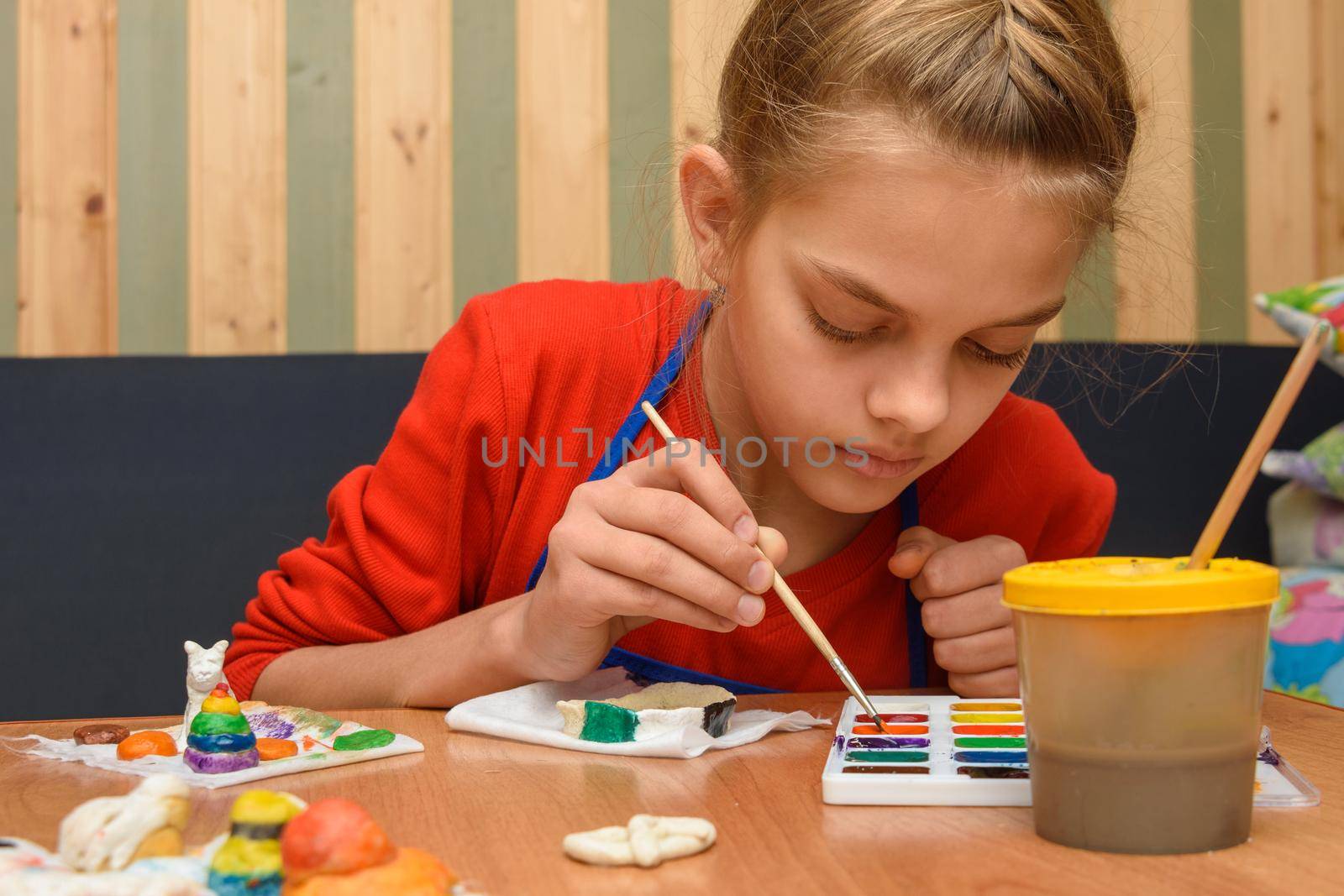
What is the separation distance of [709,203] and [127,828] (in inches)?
24.3

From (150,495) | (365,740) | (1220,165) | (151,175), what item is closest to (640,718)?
(365,740)

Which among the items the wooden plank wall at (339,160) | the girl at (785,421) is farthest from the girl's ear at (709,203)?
the wooden plank wall at (339,160)

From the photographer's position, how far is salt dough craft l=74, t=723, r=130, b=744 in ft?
2.16

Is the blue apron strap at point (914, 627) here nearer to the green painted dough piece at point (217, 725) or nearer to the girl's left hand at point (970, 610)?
the girl's left hand at point (970, 610)

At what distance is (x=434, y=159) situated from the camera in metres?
1.83

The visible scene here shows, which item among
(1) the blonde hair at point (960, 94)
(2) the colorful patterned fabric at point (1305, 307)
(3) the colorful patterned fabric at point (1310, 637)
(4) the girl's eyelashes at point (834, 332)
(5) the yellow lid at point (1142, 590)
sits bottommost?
(3) the colorful patterned fabric at point (1310, 637)

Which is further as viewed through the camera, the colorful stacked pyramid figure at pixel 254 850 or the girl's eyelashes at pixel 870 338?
the girl's eyelashes at pixel 870 338

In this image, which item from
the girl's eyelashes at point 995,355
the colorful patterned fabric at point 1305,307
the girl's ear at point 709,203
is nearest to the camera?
Answer: the girl's eyelashes at point 995,355

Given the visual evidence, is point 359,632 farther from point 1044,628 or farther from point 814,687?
point 1044,628

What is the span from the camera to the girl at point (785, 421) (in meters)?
0.70

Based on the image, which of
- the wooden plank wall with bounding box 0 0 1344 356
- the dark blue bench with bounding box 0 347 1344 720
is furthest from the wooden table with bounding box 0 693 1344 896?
the wooden plank wall with bounding box 0 0 1344 356

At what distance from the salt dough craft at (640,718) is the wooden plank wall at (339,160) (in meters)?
1.10

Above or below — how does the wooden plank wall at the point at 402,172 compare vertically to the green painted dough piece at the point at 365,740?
above

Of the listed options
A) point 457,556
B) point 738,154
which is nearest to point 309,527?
point 457,556
